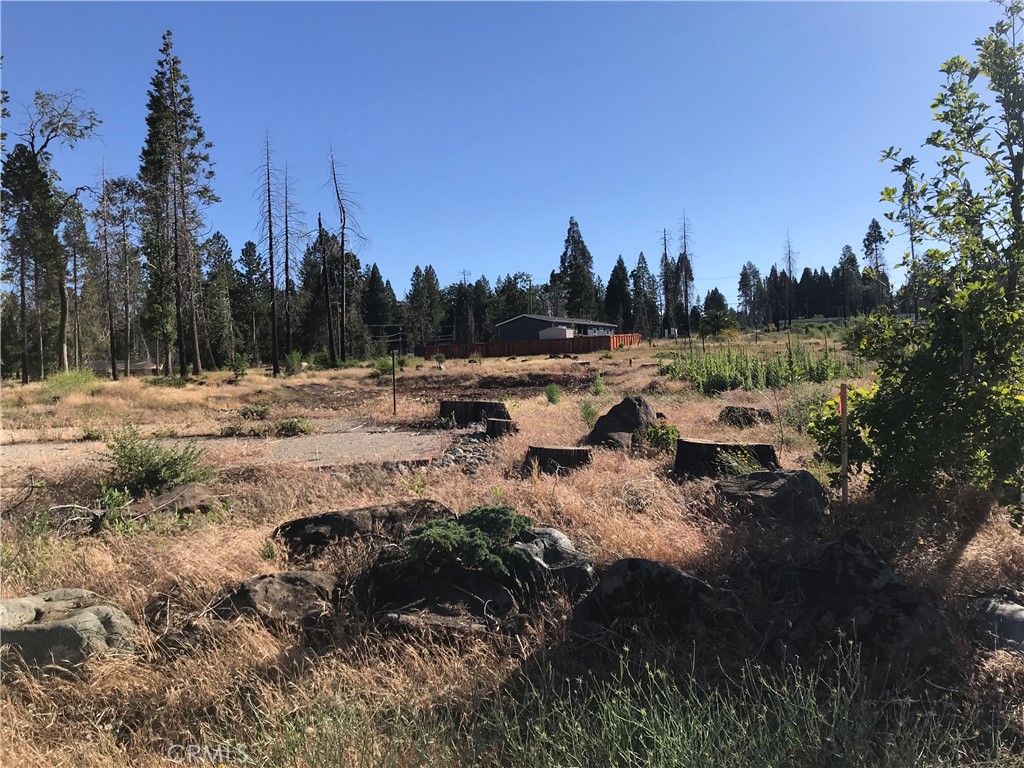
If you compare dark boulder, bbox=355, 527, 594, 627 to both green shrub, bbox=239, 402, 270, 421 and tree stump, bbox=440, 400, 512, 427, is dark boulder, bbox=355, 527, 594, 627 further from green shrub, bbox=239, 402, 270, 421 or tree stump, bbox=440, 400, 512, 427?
green shrub, bbox=239, 402, 270, 421

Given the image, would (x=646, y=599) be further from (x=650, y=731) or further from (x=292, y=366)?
(x=292, y=366)

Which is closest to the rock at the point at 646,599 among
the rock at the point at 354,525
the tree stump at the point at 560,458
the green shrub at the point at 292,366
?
the rock at the point at 354,525

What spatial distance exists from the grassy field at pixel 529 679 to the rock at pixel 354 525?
0.23 meters

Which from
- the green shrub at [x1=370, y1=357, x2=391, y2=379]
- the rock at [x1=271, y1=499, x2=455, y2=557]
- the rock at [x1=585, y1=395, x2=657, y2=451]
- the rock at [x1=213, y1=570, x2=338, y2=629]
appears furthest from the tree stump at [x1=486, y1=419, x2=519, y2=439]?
the green shrub at [x1=370, y1=357, x2=391, y2=379]

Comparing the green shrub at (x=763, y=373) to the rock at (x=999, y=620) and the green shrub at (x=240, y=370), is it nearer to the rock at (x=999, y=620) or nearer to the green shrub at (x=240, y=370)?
the rock at (x=999, y=620)

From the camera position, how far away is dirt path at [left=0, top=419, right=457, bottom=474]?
9.66 m

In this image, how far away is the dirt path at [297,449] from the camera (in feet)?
31.7

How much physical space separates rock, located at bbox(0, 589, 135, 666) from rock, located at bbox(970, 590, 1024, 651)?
4.43 metres

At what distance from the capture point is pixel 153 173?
3466cm

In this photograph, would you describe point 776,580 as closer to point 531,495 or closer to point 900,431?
point 900,431

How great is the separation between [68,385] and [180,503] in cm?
2213

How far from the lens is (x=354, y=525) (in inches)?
190

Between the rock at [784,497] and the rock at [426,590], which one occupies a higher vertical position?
the rock at [784,497]

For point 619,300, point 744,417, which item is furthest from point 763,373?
point 619,300
